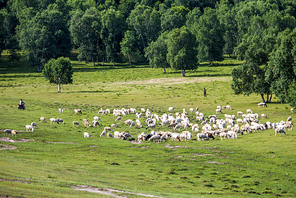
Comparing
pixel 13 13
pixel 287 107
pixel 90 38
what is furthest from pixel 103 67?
pixel 287 107

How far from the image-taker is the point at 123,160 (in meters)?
27.6

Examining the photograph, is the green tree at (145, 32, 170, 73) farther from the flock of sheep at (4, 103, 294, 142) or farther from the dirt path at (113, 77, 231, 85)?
the flock of sheep at (4, 103, 294, 142)

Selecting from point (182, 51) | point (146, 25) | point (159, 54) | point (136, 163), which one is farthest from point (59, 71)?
point (146, 25)

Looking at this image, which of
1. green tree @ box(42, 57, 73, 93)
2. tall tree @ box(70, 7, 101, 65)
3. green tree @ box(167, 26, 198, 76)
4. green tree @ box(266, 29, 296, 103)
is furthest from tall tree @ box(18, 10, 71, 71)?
green tree @ box(266, 29, 296, 103)

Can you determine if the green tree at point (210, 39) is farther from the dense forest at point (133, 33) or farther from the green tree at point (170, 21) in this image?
the green tree at point (170, 21)

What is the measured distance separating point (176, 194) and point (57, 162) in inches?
395

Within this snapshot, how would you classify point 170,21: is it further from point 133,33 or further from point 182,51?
point 182,51

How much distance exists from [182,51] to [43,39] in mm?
54525

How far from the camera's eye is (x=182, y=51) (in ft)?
361

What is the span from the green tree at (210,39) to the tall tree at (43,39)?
55.0 meters

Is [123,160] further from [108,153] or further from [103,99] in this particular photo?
[103,99]

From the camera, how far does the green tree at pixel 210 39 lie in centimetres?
13250

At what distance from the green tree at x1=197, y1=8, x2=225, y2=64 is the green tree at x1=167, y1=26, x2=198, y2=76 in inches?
764

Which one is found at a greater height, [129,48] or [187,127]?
[129,48]
